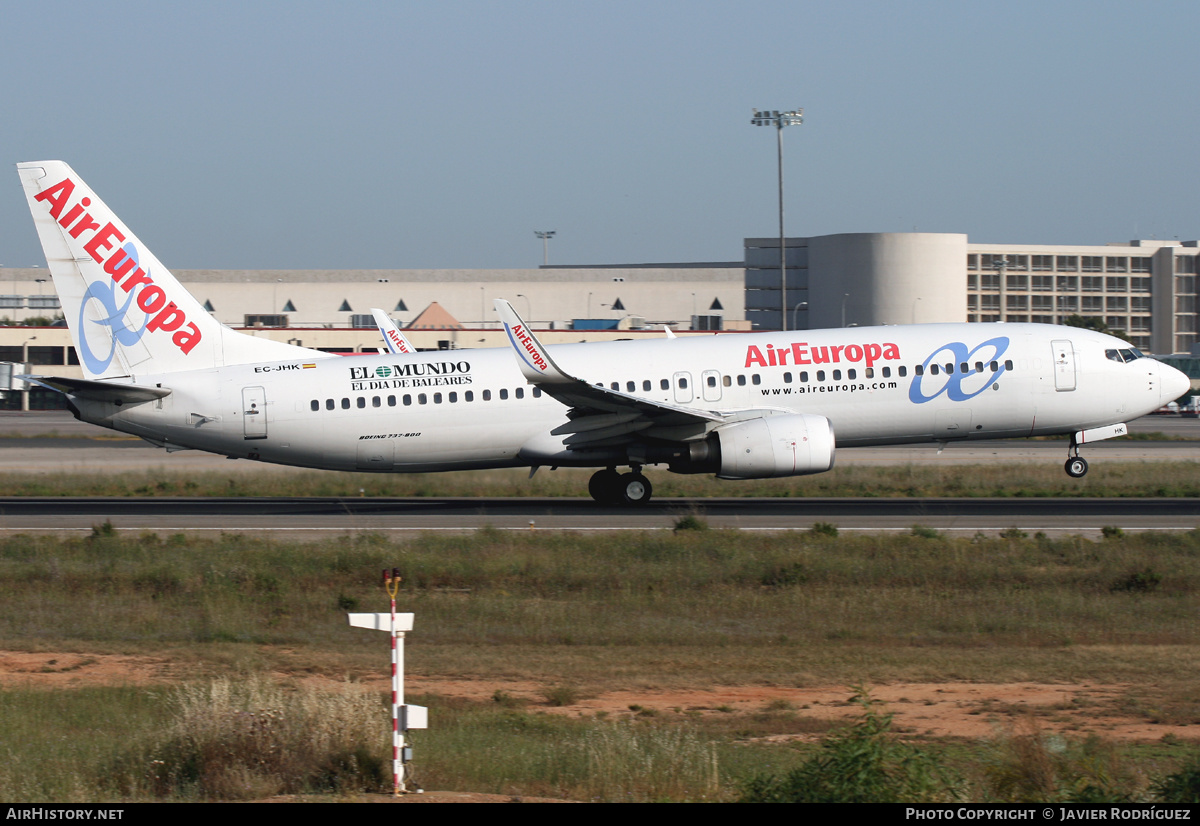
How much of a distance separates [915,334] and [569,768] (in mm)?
20583

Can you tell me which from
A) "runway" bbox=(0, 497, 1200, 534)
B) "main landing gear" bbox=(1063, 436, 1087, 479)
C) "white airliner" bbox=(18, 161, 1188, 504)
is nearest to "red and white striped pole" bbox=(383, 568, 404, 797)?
"runway" bbox=(0, 497, 1200, 534)

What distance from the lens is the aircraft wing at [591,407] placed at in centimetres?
2488

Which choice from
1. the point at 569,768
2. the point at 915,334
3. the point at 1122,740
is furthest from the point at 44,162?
the point at 1122,740

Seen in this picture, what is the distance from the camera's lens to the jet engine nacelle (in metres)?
25.6

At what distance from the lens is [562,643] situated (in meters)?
15.5

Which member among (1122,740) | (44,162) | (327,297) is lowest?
(1122,740)

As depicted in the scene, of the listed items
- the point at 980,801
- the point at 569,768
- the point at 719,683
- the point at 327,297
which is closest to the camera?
the point at 980,801

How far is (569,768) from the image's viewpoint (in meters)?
9.58

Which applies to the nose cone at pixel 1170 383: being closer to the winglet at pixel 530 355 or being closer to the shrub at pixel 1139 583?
the shrub at pixel 1139 583

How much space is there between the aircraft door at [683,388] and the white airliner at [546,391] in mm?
→ 33

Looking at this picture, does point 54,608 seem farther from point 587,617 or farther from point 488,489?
point 488,489

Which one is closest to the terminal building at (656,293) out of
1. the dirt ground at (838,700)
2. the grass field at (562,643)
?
the grass field at (562,643)

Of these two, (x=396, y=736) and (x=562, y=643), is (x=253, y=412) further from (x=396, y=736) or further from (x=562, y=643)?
(x=396, y=736)

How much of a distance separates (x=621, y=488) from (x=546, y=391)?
4.07 m
